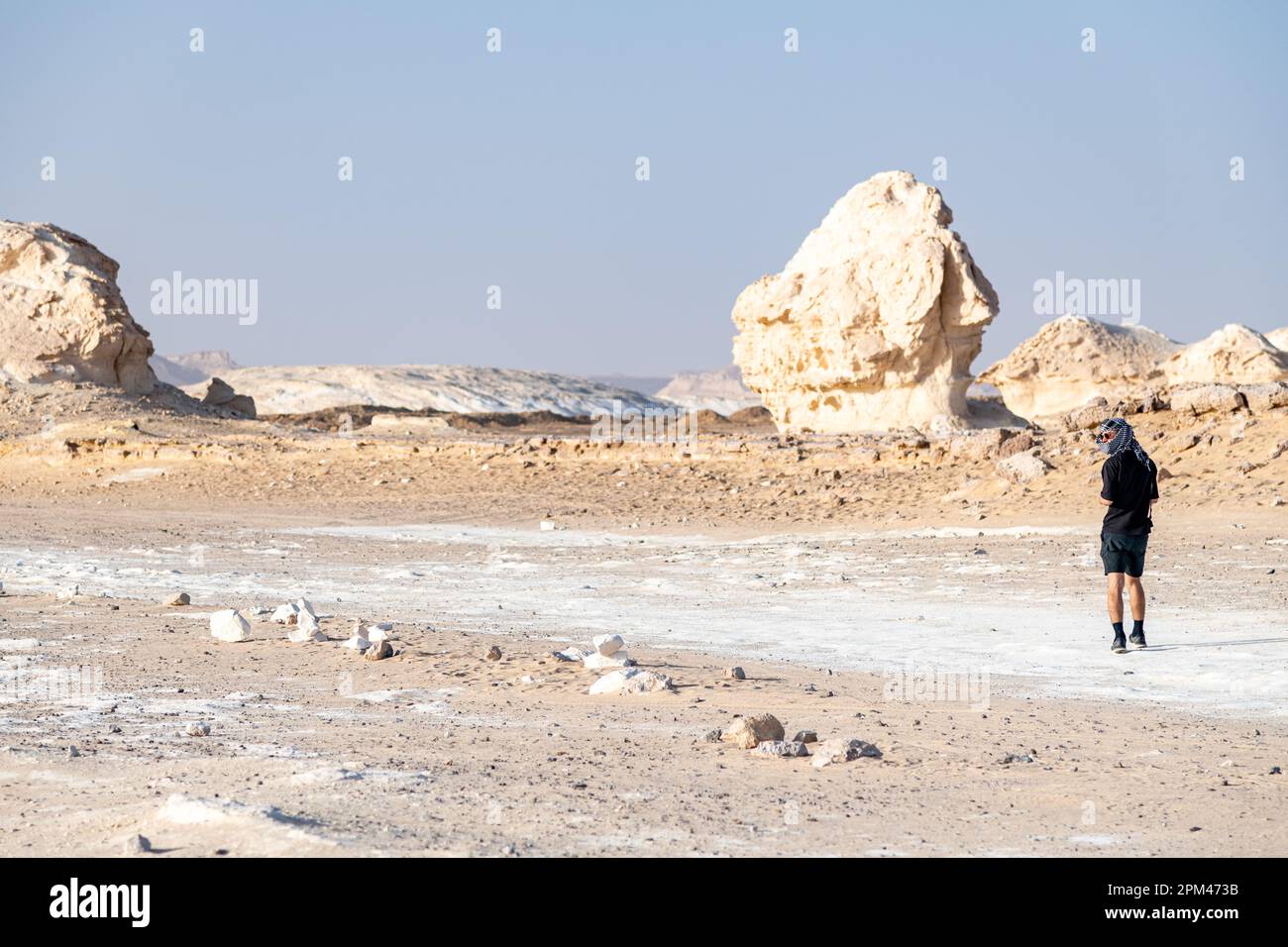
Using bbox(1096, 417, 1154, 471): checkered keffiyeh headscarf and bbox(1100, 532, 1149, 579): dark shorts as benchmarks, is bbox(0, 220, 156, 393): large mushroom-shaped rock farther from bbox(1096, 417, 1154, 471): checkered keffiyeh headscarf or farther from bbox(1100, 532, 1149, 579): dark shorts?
bbox(1100, 532, 1149, 579): dark shorts

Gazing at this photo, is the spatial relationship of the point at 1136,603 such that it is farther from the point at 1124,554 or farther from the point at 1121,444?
the point at 1121,444

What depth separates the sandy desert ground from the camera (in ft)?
15.0

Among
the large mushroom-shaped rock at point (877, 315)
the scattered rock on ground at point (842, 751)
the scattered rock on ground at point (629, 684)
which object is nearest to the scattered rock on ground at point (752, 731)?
the scattered rock on ground at point (842, 751)

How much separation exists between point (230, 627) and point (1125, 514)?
5.54 meters

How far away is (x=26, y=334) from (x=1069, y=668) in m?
29.2

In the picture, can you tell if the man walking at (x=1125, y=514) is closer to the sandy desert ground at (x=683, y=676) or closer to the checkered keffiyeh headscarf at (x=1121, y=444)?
the checkered keffiyeh headscarf at (x=1121, y=444)

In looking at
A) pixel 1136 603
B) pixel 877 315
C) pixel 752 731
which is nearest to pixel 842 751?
pixel 752 731

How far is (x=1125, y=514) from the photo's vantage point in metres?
9.07

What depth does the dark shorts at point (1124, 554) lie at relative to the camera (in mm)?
8883

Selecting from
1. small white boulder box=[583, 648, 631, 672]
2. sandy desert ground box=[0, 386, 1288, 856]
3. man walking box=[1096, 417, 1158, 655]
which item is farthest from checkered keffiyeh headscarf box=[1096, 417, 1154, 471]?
small white boulder box=[583, 648, 631, 672]

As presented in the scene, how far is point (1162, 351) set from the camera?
42062 millimetres
